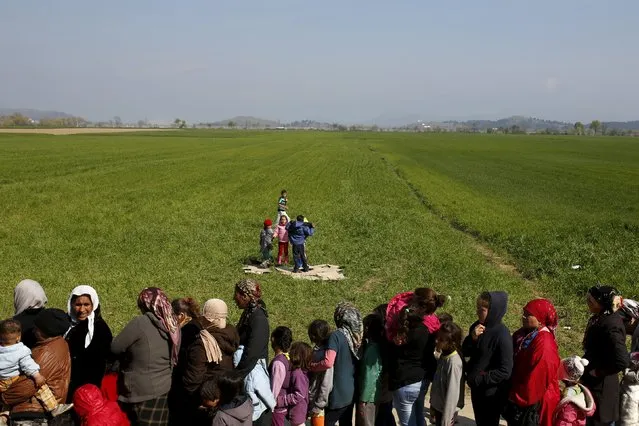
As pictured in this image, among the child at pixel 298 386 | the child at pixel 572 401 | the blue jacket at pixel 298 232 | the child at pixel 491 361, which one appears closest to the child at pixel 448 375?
the child at pixel 491 361

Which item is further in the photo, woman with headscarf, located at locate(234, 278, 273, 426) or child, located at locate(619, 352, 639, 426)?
child, located at locate(619, 352, 639, 426)

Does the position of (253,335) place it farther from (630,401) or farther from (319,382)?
(630,401)

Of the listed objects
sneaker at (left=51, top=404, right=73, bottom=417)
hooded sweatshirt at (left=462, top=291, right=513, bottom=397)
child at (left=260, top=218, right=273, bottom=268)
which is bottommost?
child at (left=260, top=218, right=273, bottom=268)

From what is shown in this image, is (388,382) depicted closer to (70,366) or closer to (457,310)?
(70,366)

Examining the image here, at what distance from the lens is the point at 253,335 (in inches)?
226

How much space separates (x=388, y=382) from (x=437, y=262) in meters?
11.5

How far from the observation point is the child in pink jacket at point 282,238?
16.2m

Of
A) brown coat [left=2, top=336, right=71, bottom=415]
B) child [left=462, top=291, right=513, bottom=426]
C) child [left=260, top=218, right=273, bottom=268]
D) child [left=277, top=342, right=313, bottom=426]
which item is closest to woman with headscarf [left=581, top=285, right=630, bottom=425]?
child [left=462, top=291, right=513, bottom=426]

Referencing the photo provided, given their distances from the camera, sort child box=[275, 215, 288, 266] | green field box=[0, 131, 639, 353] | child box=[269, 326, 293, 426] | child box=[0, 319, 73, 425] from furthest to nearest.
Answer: child box=[275, 215, 288, 266]
green field box=[0, 131, 639, 353]
child box=[269, 326, 293, 426]
child box=[0, 319, 73, 425]

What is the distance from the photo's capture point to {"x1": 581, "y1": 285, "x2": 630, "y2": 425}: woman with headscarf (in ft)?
19.7

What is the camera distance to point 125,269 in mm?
15867

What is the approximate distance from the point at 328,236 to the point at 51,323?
1633cm

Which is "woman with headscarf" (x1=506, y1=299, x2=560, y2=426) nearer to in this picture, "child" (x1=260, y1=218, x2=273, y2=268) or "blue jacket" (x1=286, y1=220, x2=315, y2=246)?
"blue jacket" (x1=286, y1=220, x2=315, y2=246)

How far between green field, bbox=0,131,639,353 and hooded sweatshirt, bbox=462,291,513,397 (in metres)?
5.62
